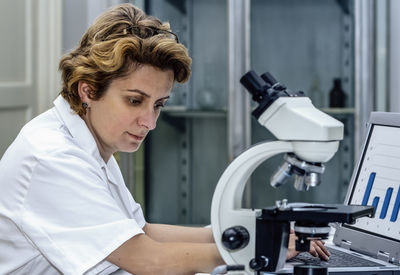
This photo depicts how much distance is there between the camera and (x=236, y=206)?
4.27 ft

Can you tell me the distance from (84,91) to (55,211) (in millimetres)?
300

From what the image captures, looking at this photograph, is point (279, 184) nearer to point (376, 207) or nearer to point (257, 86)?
point (257, 86)

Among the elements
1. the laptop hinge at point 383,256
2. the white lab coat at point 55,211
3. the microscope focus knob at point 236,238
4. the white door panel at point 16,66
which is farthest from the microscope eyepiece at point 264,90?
the white door panel at point 16,66

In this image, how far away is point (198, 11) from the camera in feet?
11.7

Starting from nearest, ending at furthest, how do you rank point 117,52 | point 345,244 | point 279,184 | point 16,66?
point 279,184 → point 117,52 → point 345,244 → point 16,66

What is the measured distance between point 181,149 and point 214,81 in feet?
1.28

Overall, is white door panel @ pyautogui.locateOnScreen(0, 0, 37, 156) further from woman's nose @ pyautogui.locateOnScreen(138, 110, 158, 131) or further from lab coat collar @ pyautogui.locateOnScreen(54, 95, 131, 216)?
woman's nose @ pyautogui.locateOnScreen(138, 110, 158, 131)

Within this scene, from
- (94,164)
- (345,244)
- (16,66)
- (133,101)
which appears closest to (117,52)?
(133,101)

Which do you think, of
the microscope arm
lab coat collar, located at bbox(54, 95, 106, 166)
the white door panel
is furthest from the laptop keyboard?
the white door panel

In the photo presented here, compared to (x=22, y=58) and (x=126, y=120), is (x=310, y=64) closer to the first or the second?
(x=22, y=58)

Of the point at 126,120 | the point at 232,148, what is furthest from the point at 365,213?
the point at 232,148

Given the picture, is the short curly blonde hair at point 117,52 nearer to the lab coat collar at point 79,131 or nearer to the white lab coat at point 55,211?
the lab coat collar at point 79,131

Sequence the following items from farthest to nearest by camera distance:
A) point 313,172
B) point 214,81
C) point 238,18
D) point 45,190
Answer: point 214,81 < point 238,18 < point 45,190 < point 313,172

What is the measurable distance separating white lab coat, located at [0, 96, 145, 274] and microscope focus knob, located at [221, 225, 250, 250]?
18 cm
